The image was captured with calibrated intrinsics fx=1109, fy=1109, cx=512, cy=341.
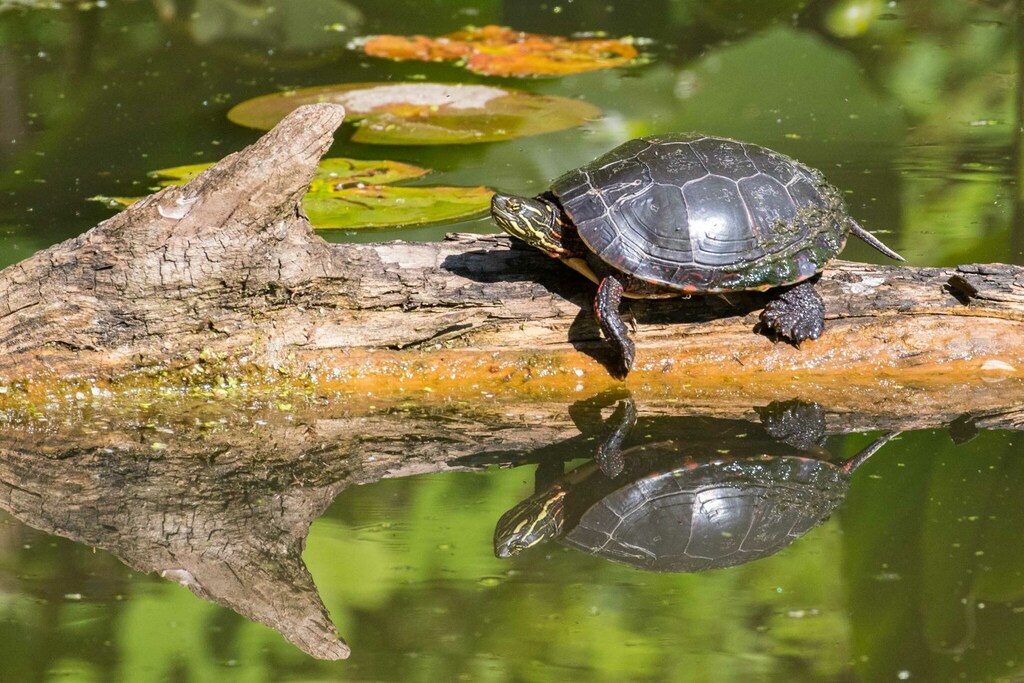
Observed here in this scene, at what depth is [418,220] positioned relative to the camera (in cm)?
571

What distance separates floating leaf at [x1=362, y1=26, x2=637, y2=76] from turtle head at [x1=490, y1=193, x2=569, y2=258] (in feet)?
16.6

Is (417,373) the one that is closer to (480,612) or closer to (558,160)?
(480,612)

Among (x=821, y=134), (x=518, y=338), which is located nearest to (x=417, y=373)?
(x=518, y=338)

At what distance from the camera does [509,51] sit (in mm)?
9453

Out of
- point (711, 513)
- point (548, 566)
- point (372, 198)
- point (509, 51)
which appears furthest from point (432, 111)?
point (548, 566)

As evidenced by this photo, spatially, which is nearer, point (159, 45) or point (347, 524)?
point (347, 524)

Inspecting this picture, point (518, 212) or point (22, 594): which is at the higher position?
point (518, 212)

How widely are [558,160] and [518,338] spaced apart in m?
3.01

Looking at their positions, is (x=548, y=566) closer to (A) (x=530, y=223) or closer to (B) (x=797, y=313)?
(A) (x=530, y=223)

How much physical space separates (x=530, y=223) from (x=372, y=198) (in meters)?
2.15

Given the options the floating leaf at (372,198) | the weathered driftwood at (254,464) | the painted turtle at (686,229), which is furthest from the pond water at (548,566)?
the painted turtle at (686,229)

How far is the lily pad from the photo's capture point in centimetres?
750

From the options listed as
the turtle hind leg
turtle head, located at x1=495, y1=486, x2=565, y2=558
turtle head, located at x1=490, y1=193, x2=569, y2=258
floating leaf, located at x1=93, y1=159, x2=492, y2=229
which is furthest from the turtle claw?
floating leaf, located at x1=93, y1=159, x2=492, y2=229

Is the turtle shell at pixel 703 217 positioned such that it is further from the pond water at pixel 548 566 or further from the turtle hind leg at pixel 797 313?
the pond water at pixel 548 566
